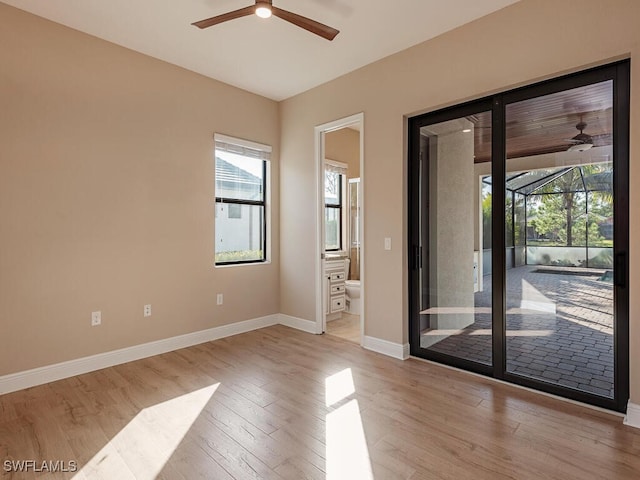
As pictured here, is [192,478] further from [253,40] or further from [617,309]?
[253,40]

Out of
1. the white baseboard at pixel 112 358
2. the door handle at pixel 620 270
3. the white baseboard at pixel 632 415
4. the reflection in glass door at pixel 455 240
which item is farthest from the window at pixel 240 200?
the white baseboard at pixel 632 415

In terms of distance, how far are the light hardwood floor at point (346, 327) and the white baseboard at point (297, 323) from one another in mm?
213

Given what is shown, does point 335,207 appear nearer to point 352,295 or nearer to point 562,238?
point 352,295

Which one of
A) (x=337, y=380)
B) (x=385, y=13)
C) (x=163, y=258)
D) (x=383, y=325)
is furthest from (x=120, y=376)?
(x=385, y=13)

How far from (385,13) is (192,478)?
3347mm

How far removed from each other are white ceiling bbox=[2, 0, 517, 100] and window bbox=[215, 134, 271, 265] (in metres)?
0.89

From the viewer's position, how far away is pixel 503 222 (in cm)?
287

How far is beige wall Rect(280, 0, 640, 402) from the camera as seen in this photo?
7.48 feet

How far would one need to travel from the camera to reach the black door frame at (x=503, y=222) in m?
2.30

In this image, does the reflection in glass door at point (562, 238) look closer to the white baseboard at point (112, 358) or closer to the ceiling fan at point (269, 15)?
the ceiling fan at point (269, 15)

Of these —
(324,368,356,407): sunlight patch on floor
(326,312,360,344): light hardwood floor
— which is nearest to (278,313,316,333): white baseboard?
(326,312,360,344): light hardwood floor

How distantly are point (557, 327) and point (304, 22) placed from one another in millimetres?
2856

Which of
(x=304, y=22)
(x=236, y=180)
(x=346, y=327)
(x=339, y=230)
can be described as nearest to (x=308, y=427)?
(x=346, y=327)

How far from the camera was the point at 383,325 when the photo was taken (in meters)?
3.56
